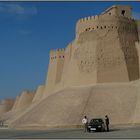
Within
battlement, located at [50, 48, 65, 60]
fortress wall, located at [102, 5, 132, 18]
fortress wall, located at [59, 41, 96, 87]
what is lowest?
fortress wall, located at [59, 41, 96, 87]

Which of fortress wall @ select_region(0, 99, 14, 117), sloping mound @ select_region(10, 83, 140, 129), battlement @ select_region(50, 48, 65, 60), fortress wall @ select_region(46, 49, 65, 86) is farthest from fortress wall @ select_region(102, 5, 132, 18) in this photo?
fortress wall @ select_region(0, 99, 14, 117)

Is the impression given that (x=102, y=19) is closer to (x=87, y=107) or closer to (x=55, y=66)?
(x=87, y=107)

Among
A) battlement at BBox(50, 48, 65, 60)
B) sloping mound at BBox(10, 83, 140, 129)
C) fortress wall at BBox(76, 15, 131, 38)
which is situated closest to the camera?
sloping mound at BBox(10, 83, 140, 129)

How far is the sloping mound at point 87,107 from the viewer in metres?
35.1

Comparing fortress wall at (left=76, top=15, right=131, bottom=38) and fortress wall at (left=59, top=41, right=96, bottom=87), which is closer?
fortress wall at (left=59, top=41, right=96, bottom=87)

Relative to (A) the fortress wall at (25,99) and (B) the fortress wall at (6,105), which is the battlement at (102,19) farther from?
(B) the fortress wall at (6,105)

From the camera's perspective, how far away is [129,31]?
1706 inches

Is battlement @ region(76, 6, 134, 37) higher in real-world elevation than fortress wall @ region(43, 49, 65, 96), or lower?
higher

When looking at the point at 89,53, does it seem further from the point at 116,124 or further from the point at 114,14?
the point at 116,124

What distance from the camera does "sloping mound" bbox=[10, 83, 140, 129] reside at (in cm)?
3512

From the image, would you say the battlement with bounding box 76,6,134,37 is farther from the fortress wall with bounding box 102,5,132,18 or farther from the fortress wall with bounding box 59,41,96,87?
the fortress wall with bounding box 59,41,96,87

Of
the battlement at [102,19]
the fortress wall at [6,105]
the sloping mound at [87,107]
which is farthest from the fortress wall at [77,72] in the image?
the fortress wall at [6,105]

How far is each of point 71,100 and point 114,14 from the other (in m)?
13.0

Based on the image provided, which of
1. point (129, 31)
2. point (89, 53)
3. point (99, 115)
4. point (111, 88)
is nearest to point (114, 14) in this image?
point (129, 31)
